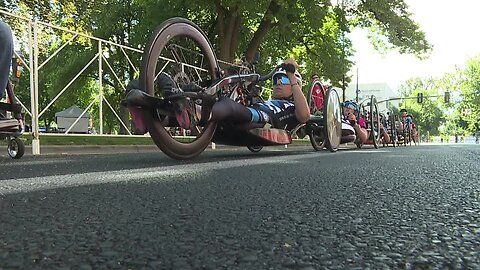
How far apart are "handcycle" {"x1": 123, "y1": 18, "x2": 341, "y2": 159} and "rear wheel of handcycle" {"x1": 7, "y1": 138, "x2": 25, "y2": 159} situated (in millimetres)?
1863

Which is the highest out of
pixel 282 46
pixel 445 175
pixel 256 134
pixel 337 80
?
pixel 282 46

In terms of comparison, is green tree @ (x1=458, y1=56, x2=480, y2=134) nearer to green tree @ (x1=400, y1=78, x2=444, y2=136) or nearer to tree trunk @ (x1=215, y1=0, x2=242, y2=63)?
green tree @ (x1=400, y1=78, x2=444, y2=136)

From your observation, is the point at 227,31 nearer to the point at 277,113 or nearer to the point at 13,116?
the point at 277,113

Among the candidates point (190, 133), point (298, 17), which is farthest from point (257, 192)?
point (298, 17)

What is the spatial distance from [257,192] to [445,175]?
1621 mm

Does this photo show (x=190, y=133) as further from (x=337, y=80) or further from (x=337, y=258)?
(x=337, y=80)

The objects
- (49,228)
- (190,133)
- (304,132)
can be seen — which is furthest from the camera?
(304,132)

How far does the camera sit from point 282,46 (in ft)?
73.4

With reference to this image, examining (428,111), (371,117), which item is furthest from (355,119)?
(428,111)

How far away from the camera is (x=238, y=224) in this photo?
1491 mm

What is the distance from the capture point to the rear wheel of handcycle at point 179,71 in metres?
4.18

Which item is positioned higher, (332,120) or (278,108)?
(278,108)

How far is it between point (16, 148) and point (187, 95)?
253 centimetres

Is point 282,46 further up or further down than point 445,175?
further up
